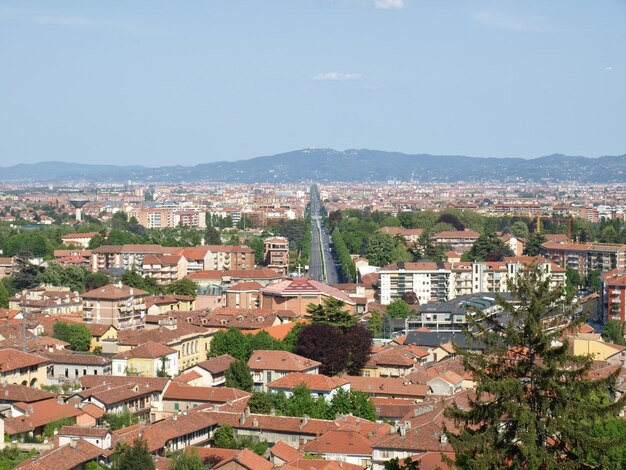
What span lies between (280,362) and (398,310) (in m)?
11.9

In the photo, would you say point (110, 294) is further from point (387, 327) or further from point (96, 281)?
point (96, 281)

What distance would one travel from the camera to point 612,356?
23.8 m

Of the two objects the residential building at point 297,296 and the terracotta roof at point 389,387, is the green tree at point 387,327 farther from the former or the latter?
the terracotta roof at point 389,387

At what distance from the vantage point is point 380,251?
47062mm

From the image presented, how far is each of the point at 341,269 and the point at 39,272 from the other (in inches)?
535

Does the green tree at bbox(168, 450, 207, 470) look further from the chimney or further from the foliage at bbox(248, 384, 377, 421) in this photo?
the foliage at bbox(248, 384, 377, 421)

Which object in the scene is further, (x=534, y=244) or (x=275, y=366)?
(x=534, y=244)

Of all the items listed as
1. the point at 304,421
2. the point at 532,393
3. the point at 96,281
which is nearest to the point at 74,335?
the point at 304,421

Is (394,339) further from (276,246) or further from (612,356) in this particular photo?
(276,246)

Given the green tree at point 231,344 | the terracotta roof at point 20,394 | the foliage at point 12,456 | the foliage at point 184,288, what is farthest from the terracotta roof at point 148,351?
the foliage at point 184,288

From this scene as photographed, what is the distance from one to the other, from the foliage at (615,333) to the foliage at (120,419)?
1384 cm

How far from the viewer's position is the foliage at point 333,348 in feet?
74.3

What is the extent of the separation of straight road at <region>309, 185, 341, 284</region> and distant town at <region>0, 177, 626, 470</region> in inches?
13.9

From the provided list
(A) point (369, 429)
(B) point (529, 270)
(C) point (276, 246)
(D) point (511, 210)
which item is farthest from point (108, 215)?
(B) point (529, 270)
